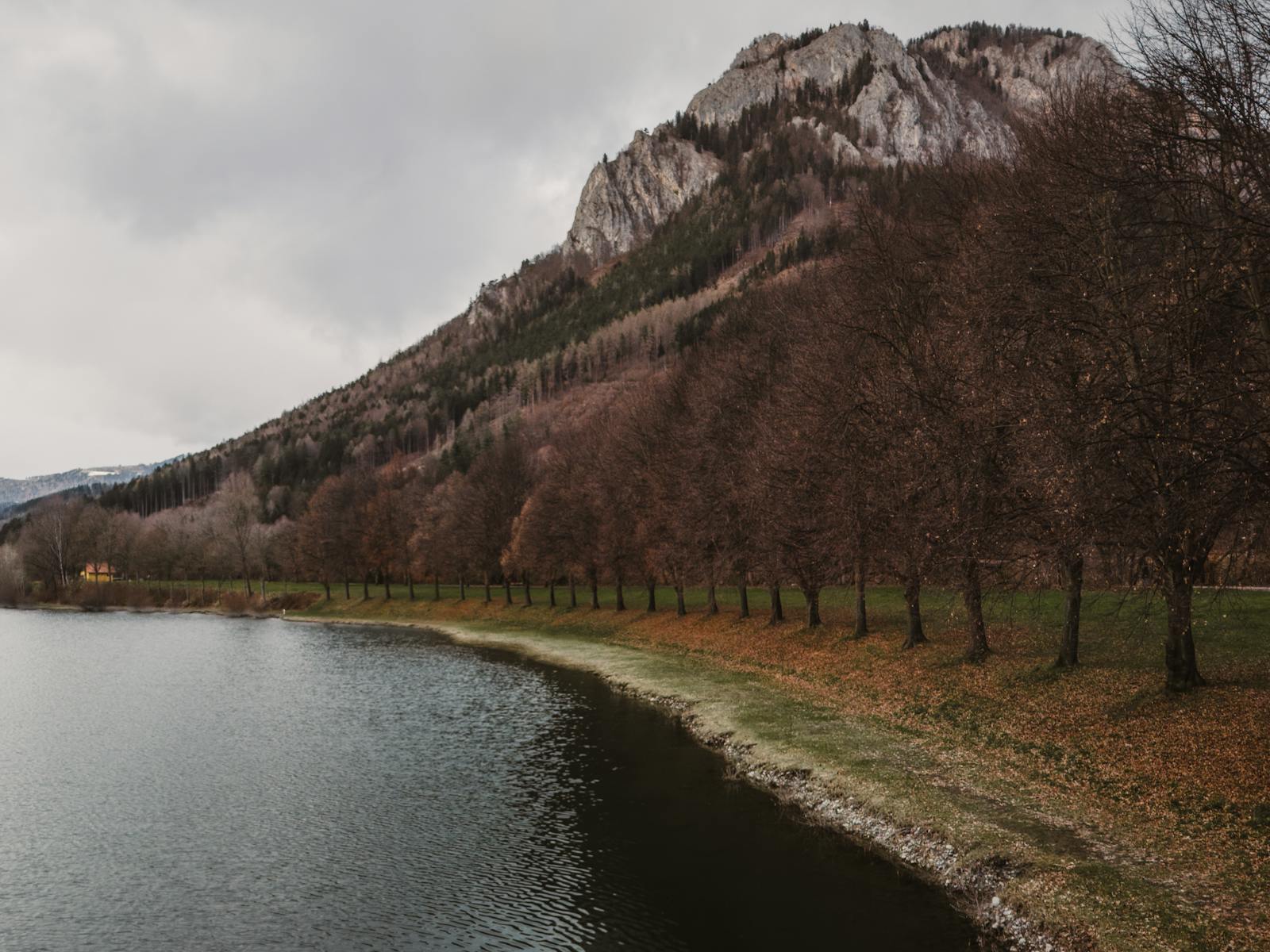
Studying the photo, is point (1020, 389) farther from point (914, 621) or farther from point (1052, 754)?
point (914, 621)

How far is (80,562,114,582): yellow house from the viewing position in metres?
166

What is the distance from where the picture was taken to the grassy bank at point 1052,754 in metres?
15.0

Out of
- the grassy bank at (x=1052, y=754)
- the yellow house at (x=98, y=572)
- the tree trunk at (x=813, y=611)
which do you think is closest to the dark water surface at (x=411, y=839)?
the grassy bank at (x=1052, y=754)

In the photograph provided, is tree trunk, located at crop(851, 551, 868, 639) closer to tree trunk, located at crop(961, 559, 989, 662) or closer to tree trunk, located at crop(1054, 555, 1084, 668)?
tree trunk, located at crop(961, 559, 989, 662)

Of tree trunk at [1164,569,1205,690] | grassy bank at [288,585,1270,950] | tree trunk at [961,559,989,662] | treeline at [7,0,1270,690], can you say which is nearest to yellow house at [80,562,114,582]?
treeline at [7,0,1270,690]

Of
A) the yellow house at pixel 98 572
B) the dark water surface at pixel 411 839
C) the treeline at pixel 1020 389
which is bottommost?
the dark water surface at pixel 411 839

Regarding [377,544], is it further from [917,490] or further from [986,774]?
[986,774]

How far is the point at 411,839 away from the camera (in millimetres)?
22609

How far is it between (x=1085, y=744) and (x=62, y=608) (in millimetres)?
159903

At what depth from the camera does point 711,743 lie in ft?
103

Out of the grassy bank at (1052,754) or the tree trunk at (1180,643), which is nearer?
the grassy bank at (1052,754)

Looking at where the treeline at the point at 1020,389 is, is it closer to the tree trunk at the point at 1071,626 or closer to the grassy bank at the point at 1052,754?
the tree trunk at the point at 1071,626

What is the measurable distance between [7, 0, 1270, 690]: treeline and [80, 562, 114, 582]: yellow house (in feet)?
490

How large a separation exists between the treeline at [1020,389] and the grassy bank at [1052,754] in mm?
2396
